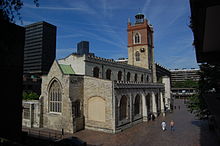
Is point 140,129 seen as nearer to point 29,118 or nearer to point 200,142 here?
point 200,142

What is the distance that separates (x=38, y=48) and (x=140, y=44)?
232 feet

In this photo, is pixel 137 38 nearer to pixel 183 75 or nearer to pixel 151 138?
pixel 151 138

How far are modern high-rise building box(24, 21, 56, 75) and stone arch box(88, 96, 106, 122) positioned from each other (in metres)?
77.9

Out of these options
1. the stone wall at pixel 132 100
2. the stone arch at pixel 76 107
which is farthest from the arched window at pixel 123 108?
the stone arch at pixel 76 107

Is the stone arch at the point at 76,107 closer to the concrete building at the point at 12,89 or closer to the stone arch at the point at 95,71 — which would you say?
the stone arch at the point at 95,71

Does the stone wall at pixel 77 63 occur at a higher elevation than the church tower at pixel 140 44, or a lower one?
lower

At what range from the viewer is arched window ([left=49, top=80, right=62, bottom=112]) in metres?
29.2

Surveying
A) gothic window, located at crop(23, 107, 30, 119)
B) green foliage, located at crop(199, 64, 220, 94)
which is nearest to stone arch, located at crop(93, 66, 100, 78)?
gothic window, located at crop(23, 107, 30, 119)

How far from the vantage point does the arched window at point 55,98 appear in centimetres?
2917

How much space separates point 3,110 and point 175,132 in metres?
23.9

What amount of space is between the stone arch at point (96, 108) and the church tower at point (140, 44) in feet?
98.4

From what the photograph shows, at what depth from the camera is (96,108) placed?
2781 cm

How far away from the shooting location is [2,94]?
37.2ft

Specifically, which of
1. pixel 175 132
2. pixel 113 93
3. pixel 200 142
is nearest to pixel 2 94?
pixel 113 93
